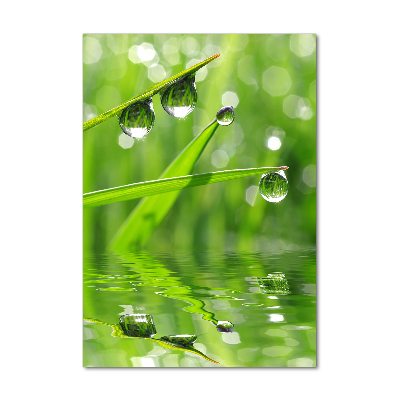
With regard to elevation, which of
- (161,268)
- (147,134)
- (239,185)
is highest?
(147,134)

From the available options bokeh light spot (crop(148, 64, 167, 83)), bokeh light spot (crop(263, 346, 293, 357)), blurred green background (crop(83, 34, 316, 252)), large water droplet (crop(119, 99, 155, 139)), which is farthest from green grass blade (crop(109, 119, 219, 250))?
bokeh light spot (crop(263, 346, 293, 357))

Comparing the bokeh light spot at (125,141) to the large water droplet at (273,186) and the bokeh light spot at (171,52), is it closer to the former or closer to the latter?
the bokeh light spot at (171,52)

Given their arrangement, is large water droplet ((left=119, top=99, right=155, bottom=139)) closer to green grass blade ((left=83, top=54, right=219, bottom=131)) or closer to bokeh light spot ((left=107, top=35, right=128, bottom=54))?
green grass blade ((left=83, top=54, right=219, bottom=131))

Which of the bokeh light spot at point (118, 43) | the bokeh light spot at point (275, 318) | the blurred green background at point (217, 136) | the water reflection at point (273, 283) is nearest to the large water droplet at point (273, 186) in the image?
the blurred green background at point (217, 136)

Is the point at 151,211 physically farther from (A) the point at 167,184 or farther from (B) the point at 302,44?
(B) the point at 302,44
